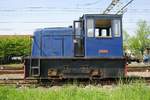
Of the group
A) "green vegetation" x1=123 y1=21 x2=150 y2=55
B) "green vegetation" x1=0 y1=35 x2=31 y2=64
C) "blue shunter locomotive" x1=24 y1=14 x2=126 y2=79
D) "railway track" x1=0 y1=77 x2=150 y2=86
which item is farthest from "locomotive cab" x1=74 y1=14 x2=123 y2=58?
"green vegetation" x1=123 y1=21 x2=150 y2=55

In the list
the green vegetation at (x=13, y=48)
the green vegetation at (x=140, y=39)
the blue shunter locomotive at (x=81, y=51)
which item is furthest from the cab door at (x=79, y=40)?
the green vegetation at (x=140, y=39)

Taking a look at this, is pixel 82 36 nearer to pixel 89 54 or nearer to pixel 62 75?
pixel 89 54

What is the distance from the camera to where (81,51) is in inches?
576

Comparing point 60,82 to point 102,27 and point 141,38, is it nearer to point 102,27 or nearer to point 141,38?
point 102,27

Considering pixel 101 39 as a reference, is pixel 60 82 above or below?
below

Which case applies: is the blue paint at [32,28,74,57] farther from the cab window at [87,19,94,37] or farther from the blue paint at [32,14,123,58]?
the cab window at [87,19,94,37]

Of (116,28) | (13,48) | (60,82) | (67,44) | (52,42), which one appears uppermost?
(13,48)

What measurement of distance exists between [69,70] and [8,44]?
39.7 metres

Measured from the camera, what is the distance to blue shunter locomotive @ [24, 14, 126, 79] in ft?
45.9

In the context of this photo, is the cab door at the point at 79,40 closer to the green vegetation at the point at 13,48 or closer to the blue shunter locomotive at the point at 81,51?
the blue shunter locomotive at the point at 81,51

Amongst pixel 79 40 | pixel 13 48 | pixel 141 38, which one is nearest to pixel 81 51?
pixel 79 40

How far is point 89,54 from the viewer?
1437 cm

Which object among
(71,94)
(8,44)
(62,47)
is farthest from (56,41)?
(8,44)

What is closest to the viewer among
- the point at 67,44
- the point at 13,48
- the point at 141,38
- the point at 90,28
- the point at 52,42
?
the point at 90,28
